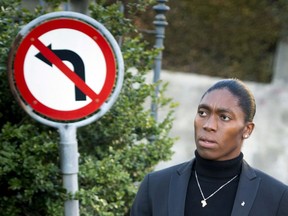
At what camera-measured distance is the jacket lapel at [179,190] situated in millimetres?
2775

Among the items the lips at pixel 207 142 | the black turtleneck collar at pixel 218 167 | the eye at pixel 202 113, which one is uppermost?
the eye at pixel 202 113

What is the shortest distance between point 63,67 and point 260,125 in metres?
6.29

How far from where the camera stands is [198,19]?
37.5 feet

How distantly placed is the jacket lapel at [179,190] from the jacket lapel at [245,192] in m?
0.22

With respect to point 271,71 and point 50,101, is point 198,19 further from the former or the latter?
point 50,101

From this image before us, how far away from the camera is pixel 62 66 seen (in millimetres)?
3312

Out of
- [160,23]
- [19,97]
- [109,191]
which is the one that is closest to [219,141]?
[19,97]

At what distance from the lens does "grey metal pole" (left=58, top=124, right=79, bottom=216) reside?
10.9 feet

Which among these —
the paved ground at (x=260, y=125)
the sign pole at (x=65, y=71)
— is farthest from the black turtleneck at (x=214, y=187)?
the paved ground at (x=260, y=125)

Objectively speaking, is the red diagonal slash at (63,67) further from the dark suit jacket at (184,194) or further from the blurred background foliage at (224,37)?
the blurred background foliage at (224,37)

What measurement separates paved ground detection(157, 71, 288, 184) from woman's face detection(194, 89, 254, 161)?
5.98 m

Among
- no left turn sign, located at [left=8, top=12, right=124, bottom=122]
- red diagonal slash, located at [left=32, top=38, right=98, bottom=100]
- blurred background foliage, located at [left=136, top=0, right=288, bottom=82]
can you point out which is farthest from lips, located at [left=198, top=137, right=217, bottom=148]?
blurred background foliage, located at [left=136, top=0, right=288, bottom=82]

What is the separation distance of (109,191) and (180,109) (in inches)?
214

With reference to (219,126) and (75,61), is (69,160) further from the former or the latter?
(219,126)
